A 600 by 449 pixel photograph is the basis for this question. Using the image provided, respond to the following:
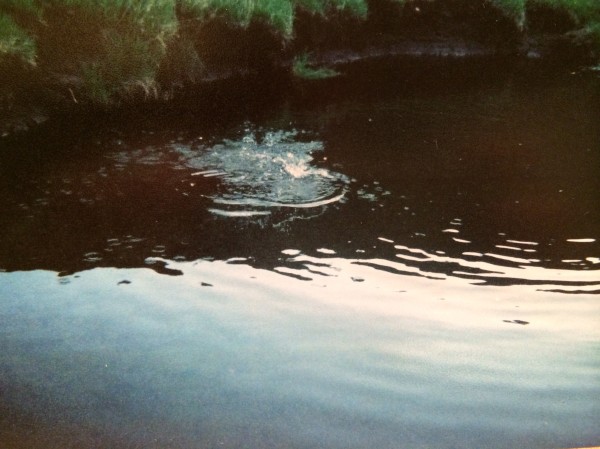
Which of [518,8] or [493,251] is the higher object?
[518,8]

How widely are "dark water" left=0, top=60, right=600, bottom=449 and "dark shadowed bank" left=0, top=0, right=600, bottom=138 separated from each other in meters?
0.75

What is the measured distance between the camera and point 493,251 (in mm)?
5016

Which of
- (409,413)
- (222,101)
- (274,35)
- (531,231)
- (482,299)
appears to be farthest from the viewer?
(274,35)

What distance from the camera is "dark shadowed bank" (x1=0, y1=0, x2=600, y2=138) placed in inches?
299

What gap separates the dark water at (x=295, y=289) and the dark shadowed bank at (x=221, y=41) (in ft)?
2.48

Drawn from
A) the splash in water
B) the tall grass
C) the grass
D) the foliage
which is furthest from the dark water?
the foliage

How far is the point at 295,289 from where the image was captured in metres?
4.29

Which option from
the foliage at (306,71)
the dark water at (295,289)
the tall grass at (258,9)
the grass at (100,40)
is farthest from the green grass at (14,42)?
the foliage at (306,71)

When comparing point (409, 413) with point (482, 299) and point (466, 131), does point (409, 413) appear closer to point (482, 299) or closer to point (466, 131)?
point (482, 299)

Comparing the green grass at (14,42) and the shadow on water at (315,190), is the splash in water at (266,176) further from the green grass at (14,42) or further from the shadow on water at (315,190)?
the green grass at (14,42)

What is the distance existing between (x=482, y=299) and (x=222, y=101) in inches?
277

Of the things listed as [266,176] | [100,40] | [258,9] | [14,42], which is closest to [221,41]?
[258,9]

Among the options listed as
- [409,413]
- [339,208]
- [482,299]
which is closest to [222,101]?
[339,208]

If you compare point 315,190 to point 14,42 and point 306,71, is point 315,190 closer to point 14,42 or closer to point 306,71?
point 14,42
